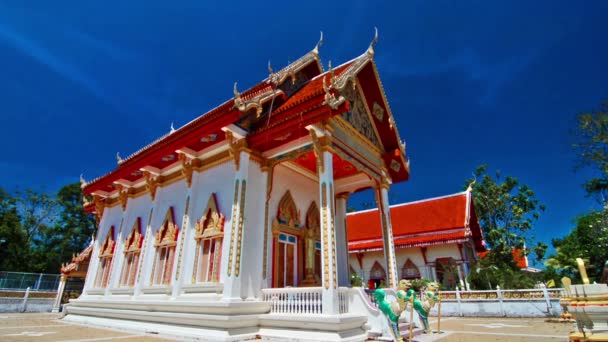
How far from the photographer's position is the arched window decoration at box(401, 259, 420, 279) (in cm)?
1520

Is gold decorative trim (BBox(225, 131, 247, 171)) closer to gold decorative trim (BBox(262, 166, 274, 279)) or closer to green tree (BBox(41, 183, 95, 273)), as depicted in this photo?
gold decorative trim (BBox(262, 166, 274, 279))

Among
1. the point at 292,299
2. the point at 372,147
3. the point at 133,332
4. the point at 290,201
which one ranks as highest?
the point at 372,147

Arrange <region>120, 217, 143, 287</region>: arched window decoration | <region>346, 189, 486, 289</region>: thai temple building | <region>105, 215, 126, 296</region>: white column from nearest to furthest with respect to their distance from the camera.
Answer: <region>120, 217, 143, 287</region>: arched window decoration, <region>105, 215, 126, 296</region>: white column, <region>346, 189, 486, 289</region>: thai temple building

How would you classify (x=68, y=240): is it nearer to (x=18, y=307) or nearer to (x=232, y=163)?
(x=18, y=307)

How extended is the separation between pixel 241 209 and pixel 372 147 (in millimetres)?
4061

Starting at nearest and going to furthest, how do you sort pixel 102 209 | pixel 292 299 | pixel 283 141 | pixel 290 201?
pixel 292 299 < pixel 283 141 < pixel 290 201 < pixel 102 209

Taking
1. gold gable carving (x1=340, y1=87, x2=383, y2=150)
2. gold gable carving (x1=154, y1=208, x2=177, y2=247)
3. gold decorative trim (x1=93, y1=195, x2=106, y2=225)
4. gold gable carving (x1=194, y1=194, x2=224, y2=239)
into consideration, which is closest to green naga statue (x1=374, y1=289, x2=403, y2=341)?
gold gable carving (x1=194, y1=194, x2=224, y2=239)

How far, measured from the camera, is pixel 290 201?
7.74 m

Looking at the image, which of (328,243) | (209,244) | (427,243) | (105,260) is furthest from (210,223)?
(427,243)

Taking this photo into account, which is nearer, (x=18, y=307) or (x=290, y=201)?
(x=290, y=201)

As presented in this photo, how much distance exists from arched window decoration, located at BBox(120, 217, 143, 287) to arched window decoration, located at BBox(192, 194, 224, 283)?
298cm

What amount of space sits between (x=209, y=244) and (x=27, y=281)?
15.5m

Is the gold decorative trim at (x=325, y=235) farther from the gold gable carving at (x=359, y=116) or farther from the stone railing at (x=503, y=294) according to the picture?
the stone railing at (x=503, y=294)

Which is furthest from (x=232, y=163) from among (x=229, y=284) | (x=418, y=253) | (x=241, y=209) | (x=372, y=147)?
(x=418, y=253)
